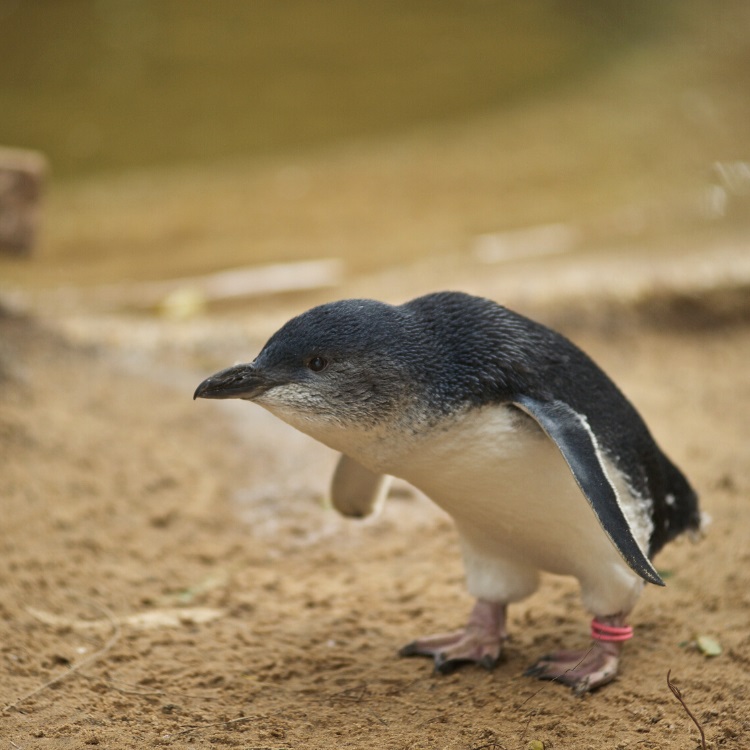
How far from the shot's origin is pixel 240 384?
2746 mm

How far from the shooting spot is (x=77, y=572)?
3.77 m

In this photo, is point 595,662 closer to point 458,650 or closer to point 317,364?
point 458,650

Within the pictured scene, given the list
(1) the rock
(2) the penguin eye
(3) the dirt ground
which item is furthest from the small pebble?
(1) the rock

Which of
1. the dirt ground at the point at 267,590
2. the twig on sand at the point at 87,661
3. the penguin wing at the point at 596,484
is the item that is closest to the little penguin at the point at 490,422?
the penguin wing at the point at 596,484

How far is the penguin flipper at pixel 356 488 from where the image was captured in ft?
11.0

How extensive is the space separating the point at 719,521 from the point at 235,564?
1.84 metres

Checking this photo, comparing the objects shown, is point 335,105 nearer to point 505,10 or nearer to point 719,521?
point 505,10

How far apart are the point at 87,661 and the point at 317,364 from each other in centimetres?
118

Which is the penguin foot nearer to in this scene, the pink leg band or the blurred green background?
the pink leg band

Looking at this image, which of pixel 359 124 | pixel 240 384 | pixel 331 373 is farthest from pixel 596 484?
pixel 359 124

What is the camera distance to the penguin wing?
A: 8.36 ft

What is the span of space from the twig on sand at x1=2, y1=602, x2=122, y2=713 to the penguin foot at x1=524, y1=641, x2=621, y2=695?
4.20ft

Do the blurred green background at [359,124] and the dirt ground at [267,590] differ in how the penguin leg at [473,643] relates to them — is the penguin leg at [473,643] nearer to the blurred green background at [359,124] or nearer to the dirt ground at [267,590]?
the dirt ground at [267,590]

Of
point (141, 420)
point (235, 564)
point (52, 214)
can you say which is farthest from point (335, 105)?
point (235, 564)
